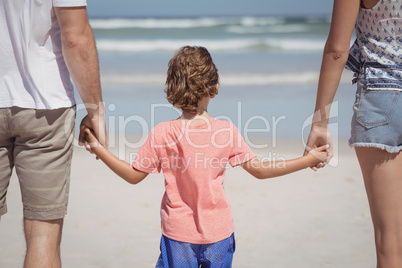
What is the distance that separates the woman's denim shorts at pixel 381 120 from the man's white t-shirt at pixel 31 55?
1322 mm

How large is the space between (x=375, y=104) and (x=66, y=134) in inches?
55.5

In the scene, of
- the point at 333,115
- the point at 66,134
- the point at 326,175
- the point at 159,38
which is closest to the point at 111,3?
the point at 159,38

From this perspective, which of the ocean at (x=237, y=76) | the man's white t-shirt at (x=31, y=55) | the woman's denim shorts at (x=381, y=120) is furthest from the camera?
the ocean at (x=237, y=76)

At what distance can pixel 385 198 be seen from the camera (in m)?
2.39

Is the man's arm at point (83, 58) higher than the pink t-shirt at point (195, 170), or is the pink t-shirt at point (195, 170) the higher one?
the man's arm at point (83, 58)

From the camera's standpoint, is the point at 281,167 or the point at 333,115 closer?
the point at 281,167

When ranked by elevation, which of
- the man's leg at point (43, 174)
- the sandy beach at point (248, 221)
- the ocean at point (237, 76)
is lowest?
the ocean at point (237, 76)

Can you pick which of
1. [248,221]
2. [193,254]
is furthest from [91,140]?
[248,221]

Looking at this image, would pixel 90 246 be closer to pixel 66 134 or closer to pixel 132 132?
pixel 66 134

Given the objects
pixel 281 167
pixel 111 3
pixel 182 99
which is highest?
pixel 182 99

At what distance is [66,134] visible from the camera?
8.48 feet

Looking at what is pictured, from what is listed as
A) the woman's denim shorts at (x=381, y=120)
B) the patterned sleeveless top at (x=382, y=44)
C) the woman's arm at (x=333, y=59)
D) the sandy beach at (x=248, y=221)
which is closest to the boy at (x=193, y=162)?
the woman's arm at (x=333, y=59)

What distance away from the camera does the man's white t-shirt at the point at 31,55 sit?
240 cm

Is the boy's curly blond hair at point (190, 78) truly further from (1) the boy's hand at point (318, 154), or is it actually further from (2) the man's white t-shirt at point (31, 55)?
(1) the boy's hand at point (318, 154)
